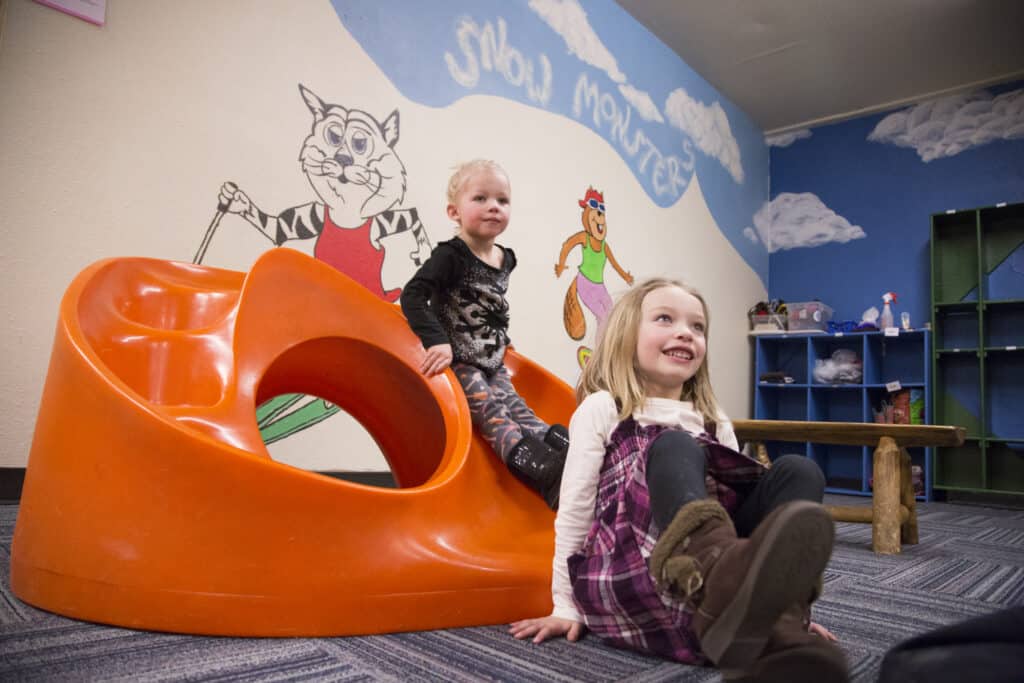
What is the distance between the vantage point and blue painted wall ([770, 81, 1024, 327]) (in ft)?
15.8

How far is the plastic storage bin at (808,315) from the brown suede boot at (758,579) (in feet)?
16.1

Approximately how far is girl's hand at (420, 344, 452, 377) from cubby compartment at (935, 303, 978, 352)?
438 cm

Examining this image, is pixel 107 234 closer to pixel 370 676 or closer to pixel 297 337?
pixel 297 337

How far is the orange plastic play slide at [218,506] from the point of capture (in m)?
0.99

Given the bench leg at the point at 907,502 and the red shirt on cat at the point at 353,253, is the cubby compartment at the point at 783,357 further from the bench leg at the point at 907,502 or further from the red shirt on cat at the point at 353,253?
the red shirt on cat at the point at 353,253

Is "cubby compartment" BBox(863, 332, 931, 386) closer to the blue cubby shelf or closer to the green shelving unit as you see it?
the blue cubby shelf

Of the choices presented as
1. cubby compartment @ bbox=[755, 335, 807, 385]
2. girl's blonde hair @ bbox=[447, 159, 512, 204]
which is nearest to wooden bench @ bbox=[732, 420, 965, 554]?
girl's blonde hair @ bbox=[447, 159, 512, 204]

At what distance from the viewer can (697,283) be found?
474 centimetres

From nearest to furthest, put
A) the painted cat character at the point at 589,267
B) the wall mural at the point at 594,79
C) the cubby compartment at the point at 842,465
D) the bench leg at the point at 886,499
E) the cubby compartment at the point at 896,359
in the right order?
1. the bench leg at the point at 886,499
2. the wall mural at the point at 594,79
3. the painted cat character at the point at 589,267
4. the cubby compartment at the point at 896,359
5. the cubby compartment at the point at 842,465

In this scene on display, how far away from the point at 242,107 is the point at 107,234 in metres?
0.63

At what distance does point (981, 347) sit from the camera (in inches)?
175

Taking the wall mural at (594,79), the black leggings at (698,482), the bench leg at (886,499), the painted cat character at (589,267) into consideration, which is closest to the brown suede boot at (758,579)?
the black leggings at (698,482)

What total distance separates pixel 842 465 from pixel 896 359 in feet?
2.90

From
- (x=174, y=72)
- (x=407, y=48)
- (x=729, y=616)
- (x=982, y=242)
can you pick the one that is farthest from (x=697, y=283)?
(x=729, y=616)
